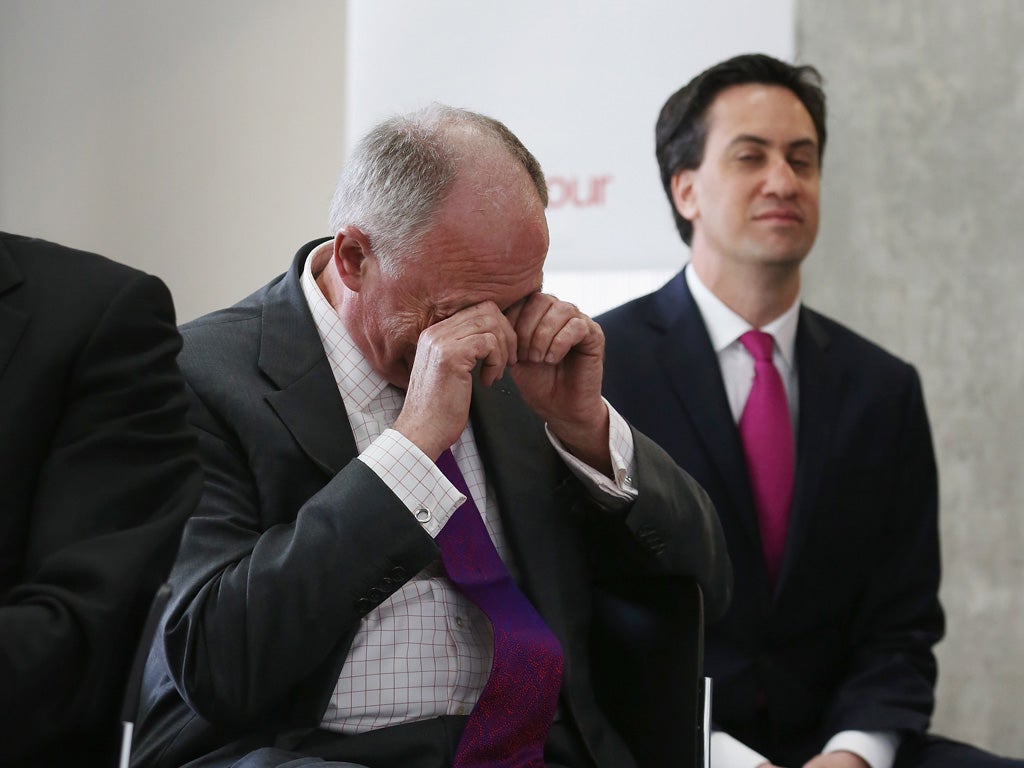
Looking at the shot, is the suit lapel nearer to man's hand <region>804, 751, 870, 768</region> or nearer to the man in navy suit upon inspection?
the man in navy suit

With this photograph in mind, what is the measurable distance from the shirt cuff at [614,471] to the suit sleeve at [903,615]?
2.90 ft

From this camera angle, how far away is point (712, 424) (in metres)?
2.79

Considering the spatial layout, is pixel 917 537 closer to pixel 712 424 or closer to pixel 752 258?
pixel 712 424

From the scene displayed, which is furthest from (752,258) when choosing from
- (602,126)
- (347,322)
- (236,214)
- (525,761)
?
(236,214)

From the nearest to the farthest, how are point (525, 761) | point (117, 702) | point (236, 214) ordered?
point (117, 702) < point (525, 761) < point (236, 214)

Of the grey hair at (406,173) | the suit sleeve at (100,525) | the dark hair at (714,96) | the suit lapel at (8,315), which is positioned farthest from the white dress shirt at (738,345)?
the suit lapel at (8,315)

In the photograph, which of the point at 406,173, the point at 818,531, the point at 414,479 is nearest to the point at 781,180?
the point at 818,531

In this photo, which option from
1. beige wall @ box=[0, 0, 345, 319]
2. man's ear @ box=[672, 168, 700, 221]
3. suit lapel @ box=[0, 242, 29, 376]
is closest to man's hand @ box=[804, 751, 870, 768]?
man's ear @ box=[672, 168, 700, 221]

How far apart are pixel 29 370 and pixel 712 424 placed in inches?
63.5

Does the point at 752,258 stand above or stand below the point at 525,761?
above

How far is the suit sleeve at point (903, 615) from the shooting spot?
104 inches

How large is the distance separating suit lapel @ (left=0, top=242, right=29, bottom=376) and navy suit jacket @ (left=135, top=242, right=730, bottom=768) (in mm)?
413

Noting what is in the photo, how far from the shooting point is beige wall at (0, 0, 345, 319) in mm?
Result: 5207

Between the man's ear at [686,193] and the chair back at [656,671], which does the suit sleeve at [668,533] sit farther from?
the man's ear at [686,193]
